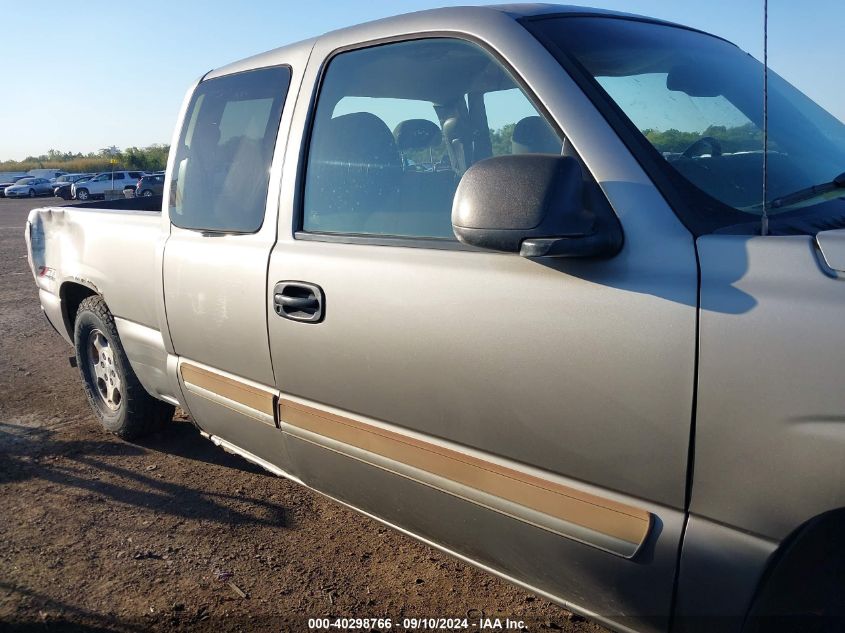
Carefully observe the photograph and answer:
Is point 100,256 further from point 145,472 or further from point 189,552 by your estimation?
point 189,552

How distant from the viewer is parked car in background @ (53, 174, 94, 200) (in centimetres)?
4088

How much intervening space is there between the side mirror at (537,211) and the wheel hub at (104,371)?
121 inches

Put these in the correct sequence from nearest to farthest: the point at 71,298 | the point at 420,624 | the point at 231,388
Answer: the point at 420,624 < the point at 231,388 < the point at 71,298

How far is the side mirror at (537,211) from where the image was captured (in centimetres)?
181

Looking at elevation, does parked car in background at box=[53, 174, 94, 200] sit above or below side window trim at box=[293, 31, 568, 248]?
below

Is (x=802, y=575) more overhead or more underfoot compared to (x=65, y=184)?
more overhead

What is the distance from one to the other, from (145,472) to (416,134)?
99.7 inches

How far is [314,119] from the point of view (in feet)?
9.27

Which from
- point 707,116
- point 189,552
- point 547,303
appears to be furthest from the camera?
point 189,552

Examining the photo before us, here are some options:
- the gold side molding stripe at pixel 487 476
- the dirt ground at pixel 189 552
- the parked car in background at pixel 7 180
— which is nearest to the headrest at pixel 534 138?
the gold side molding stripe at pixel 487 476

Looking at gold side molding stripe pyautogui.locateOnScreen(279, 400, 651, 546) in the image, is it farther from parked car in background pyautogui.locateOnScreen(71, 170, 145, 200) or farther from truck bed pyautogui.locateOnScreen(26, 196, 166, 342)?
parked car in background pyautogui.locateOnScreen(71, 170, 145, 200)

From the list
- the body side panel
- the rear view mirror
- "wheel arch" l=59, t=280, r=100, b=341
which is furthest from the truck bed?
the body side panel

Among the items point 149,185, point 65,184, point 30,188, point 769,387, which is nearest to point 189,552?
point 769,387

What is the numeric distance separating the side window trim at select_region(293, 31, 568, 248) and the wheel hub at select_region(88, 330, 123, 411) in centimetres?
205
